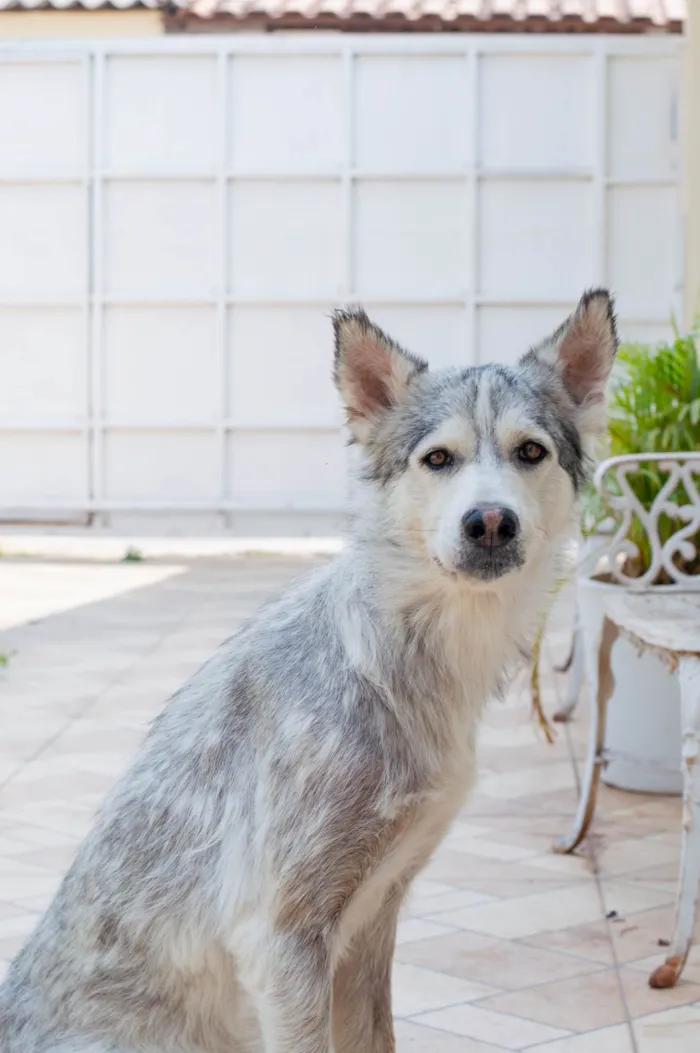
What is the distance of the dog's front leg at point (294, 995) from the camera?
81.2 inches

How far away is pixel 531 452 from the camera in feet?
7.64

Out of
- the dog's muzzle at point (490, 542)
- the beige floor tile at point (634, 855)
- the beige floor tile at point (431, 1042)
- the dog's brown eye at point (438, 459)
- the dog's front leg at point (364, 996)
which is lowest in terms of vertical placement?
the beige floor tile at point (431, 1042)

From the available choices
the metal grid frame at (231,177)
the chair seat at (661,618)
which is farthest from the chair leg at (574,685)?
the metal grid frame at (231,177)

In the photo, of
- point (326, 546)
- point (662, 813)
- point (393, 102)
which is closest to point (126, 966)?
point (662, 813)

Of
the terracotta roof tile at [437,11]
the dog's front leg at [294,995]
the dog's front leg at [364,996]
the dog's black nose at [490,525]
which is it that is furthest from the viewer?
the terracotta roof tile at [437,11]

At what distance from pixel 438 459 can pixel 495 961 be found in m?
1.40

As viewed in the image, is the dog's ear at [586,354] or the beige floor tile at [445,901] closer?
the dog's ear at [586,354]

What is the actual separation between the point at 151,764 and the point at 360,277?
8455mm

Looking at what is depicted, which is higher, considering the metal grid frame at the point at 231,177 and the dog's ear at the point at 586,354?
the metal grid frame at the point at 231,177

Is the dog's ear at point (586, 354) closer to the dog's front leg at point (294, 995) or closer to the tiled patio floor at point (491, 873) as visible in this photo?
the dog's front leg at point (294, 995)

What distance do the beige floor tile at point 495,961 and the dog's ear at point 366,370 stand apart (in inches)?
53.3

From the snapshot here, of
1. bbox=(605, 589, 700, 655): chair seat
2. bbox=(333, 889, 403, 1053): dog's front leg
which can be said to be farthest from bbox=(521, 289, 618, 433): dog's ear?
bbox=(333, 889, 403, 1053): dog's front leg

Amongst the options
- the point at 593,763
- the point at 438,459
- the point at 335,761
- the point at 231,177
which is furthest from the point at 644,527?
the point at 231,177

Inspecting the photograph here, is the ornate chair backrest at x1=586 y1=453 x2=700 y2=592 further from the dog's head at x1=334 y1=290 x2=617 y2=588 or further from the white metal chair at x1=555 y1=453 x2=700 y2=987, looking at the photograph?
the dog's head at x1=334 y1=290 x2=617 y2=588
